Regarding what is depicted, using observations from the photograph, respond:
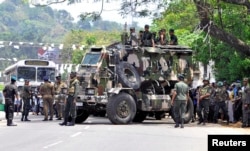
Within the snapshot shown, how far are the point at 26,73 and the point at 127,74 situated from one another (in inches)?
558

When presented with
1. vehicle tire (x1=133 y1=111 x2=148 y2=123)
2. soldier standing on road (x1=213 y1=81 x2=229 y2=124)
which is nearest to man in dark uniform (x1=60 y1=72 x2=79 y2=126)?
vehicle tire (x1=133 y1=111 x2=148 y2=123)

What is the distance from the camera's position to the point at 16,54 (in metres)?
121

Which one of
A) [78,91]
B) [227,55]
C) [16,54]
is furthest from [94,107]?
[16,54]

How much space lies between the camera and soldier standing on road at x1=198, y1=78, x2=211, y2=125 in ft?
79.7

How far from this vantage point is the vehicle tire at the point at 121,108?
22156 millimetres

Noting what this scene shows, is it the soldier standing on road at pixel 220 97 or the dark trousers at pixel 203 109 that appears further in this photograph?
the soldier standing on road at pixel 220 97

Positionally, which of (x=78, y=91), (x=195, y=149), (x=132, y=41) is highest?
(x=132, y=41)

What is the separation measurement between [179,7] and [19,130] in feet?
31.2

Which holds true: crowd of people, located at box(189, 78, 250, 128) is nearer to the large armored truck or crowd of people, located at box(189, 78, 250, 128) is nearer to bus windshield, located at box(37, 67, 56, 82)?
the large armored truck

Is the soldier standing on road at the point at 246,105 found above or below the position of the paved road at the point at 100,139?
above

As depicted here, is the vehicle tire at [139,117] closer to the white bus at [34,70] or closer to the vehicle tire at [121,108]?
the vehicle tire at [121,108]

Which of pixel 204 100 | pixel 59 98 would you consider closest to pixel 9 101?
pixel 59 98

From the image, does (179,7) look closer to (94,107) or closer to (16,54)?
(94,107)

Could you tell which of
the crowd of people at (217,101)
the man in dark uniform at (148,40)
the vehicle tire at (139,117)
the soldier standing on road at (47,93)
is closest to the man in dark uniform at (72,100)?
the soldier standing on road at (47,93)
